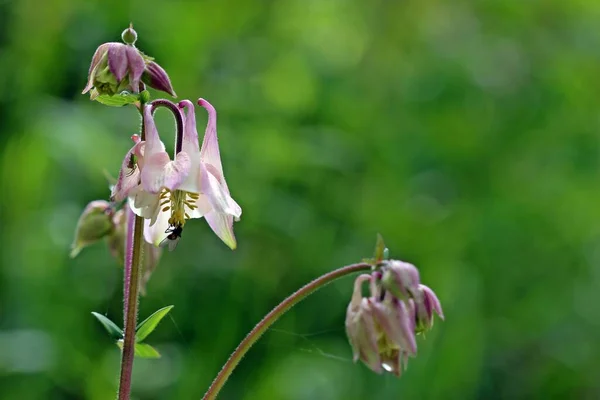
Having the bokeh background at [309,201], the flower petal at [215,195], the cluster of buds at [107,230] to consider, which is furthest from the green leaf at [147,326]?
the bokeh background at [309,201]

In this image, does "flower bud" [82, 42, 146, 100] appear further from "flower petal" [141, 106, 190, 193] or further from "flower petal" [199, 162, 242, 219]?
"flower petal" [199, 162, 242, 219]

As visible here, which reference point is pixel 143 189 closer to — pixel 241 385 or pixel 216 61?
pixel 241 385

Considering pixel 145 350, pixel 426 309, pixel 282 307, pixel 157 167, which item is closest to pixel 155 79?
pixel 157 167

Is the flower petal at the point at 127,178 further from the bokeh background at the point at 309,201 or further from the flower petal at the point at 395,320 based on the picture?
the bokeh background at the point at 309,201

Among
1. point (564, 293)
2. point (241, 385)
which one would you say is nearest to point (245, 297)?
point (241, 385)

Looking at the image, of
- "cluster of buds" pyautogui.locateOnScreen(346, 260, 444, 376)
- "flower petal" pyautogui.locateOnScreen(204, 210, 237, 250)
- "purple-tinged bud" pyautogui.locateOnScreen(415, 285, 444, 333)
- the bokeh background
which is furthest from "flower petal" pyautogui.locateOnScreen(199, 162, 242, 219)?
the bokeh background

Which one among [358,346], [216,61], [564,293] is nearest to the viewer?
[358,346]
